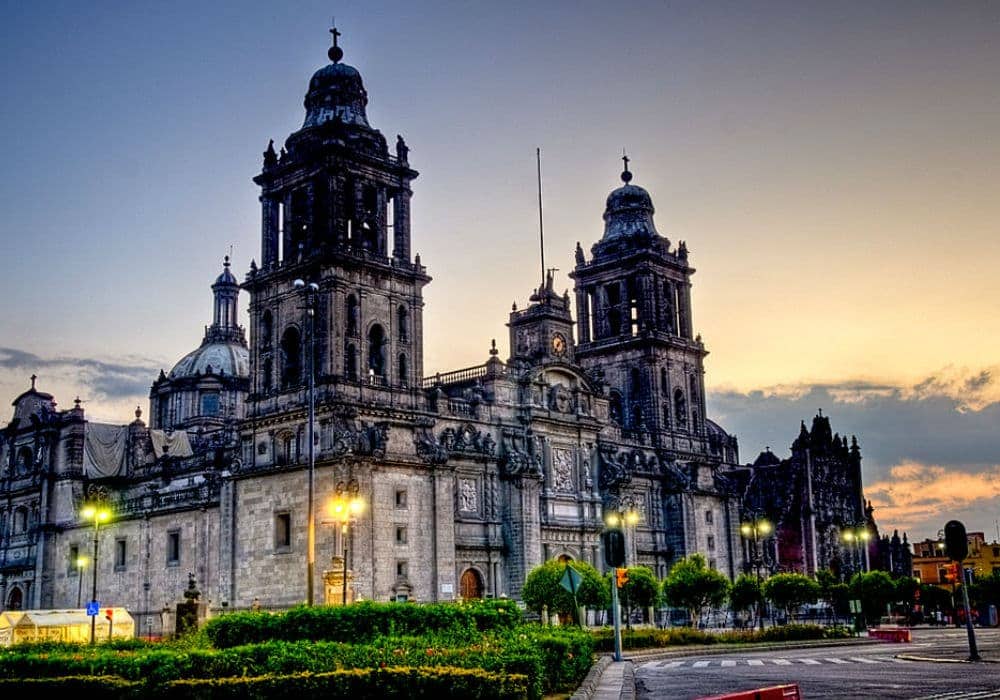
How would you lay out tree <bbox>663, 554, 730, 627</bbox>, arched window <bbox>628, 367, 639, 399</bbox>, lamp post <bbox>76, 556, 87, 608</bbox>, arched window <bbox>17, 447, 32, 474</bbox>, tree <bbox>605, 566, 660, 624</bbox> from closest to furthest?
1. tree <bbox>605, 566, 660, 624</bbox>
2. tree <bbox>663, 554, 730, 627</bbox>
3. lamp post <bbox>76, 556, 87, 608</bbox>
4. arched window <bbox>628, 367, 639, 399</bbox>
5. arched window <bbox>17, 447, 32, 474</bbox>

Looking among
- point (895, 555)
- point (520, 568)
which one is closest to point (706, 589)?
point (520, 568)

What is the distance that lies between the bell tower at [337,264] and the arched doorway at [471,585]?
9.87 meters

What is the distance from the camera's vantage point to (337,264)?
57.9 metres

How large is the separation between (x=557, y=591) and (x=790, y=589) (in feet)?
61.4

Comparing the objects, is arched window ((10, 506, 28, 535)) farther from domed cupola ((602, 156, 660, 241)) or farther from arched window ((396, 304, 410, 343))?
domed cupola ((602, 156, 660, 241))

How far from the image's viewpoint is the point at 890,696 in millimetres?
23156

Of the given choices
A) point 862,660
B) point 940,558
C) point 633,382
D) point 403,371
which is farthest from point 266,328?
point 940,558

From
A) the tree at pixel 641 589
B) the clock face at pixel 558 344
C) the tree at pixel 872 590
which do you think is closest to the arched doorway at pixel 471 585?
the tree at pixel 641 589

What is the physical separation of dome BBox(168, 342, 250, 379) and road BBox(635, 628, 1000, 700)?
59.1 m

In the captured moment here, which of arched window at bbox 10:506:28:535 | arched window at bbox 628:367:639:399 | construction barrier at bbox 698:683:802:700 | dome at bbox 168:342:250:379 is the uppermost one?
dome at bbox 168:342:250:379

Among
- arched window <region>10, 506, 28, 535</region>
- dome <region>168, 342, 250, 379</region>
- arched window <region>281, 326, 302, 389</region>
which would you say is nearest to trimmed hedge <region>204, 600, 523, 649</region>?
arched window <region>281, 326, 302, 389</region>

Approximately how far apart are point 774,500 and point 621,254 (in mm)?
29280

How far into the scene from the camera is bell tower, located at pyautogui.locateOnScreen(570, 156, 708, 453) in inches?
3108

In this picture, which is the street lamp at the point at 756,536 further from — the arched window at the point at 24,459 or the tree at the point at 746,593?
→ the arched window at the point at 24,459
